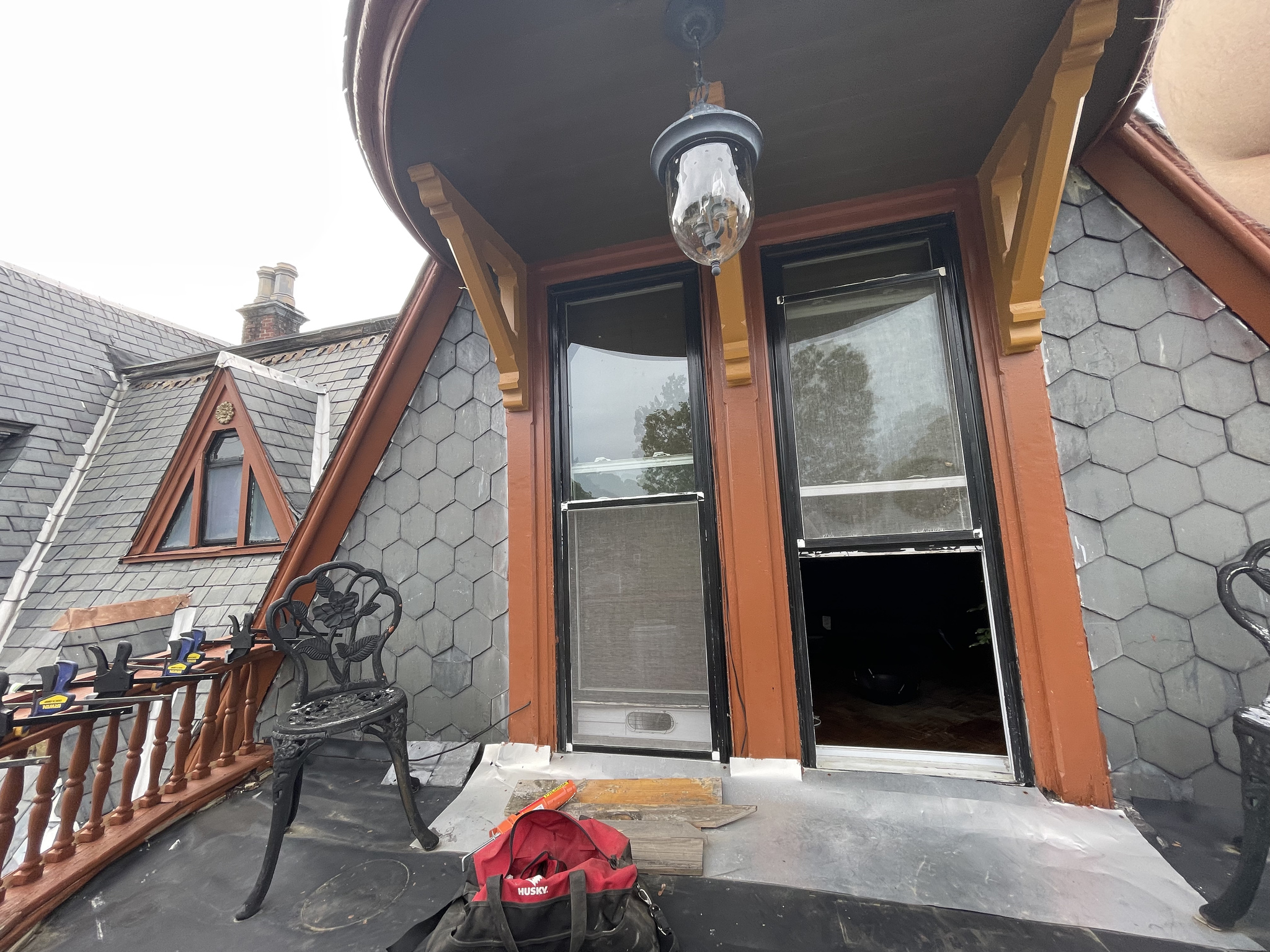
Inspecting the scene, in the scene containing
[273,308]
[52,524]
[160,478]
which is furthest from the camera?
[273,308]

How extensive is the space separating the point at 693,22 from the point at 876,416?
69.3 inches

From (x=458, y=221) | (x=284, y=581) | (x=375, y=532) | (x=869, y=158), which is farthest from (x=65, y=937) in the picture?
(x=869, y=158)

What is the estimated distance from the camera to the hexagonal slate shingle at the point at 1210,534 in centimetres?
194

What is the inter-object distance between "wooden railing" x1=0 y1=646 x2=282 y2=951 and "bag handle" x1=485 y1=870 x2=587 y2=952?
1389 millimetres

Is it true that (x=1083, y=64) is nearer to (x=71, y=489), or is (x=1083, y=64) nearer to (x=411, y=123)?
(x=411, y=123)

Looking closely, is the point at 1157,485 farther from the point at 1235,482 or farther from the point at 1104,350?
the point at 1104,350

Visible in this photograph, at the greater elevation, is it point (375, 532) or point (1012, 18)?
point (1012, 18)

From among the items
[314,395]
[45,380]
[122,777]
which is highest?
[45,380]

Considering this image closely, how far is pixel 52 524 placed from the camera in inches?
193

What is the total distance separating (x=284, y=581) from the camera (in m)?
2.92

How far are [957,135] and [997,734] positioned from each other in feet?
9.92

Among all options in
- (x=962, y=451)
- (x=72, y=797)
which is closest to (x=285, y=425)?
(x=72, y=797)

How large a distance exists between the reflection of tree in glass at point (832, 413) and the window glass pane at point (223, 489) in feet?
14.8

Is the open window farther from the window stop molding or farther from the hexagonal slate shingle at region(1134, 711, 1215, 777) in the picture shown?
the hexagonal slate shingle at region(1134, 711, 1215, 777)
